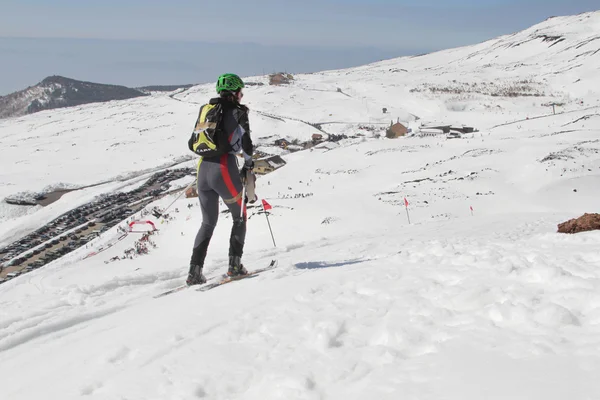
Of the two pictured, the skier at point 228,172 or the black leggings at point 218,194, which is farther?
the black leggings at point 218,194

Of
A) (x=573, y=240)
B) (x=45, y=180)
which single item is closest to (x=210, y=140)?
(x=573, y=240)

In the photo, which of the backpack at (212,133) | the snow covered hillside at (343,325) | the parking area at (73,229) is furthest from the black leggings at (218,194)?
the parking area at (73,229)

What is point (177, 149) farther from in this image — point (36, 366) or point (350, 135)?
point (36, 366)

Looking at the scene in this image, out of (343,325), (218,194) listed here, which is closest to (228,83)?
(218,194)

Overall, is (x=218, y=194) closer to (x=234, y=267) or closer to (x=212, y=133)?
(x=212, y=133)

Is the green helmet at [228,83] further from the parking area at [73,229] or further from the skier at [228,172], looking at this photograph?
the parking area at [73,229]

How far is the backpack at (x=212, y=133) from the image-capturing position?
638cm

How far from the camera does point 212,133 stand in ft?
20.9

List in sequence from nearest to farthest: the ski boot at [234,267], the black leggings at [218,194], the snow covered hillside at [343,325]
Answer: the snow covered hillside at [343,325] < the black leggings at [218,194] < the ski boot at [234,267]

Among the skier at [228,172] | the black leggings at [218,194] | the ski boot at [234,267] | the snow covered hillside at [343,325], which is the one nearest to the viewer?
the snow covered hillside at [343,325]

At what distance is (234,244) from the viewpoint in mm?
7055

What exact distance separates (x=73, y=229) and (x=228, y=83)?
42.6 m

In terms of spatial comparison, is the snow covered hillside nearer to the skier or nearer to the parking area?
the skier

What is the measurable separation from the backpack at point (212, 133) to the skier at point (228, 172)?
4 cm
